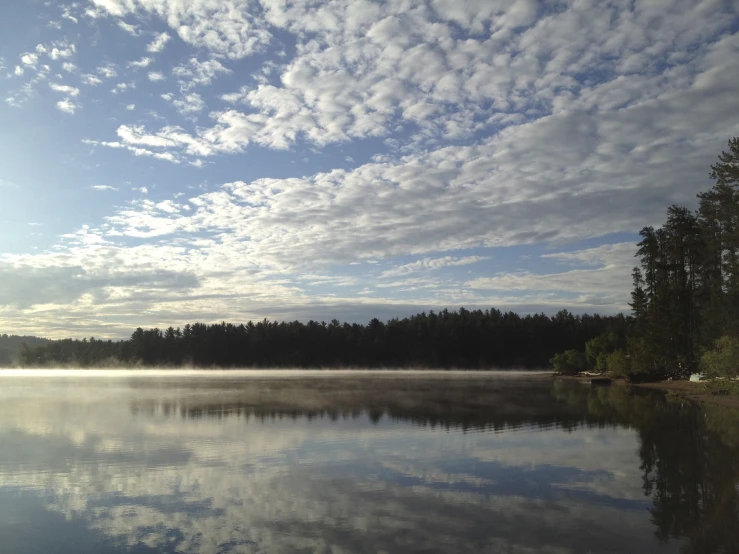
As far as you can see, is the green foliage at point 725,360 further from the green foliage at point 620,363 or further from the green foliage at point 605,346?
the green foliage at point 605,346

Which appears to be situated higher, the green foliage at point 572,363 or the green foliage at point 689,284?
the green foliage at point 689,284

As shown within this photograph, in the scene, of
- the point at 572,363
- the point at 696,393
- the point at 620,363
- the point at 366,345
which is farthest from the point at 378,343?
the point at 696,393

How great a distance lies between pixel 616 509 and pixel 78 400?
3569 centimetres

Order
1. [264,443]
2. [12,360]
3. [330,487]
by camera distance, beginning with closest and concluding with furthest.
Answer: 1. [330,487]
2. [264,443]
3. [12,360]

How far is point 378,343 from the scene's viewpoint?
14988 centimetres

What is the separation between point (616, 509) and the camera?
11.9 m

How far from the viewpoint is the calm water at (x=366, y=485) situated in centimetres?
997

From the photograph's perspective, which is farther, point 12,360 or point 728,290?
point 12,360

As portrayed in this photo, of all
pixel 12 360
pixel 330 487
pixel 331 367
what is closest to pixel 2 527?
pixel 330 487

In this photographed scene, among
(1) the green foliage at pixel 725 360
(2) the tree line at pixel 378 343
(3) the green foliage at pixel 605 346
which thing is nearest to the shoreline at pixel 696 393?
(1) the green foliage at pixel 725 360

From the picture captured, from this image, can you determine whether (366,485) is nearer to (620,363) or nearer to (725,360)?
(725,360)

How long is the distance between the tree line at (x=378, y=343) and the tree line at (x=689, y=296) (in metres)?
61.7

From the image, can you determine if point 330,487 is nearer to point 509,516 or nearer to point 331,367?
point 509,516

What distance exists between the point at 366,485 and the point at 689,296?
58.3 m
